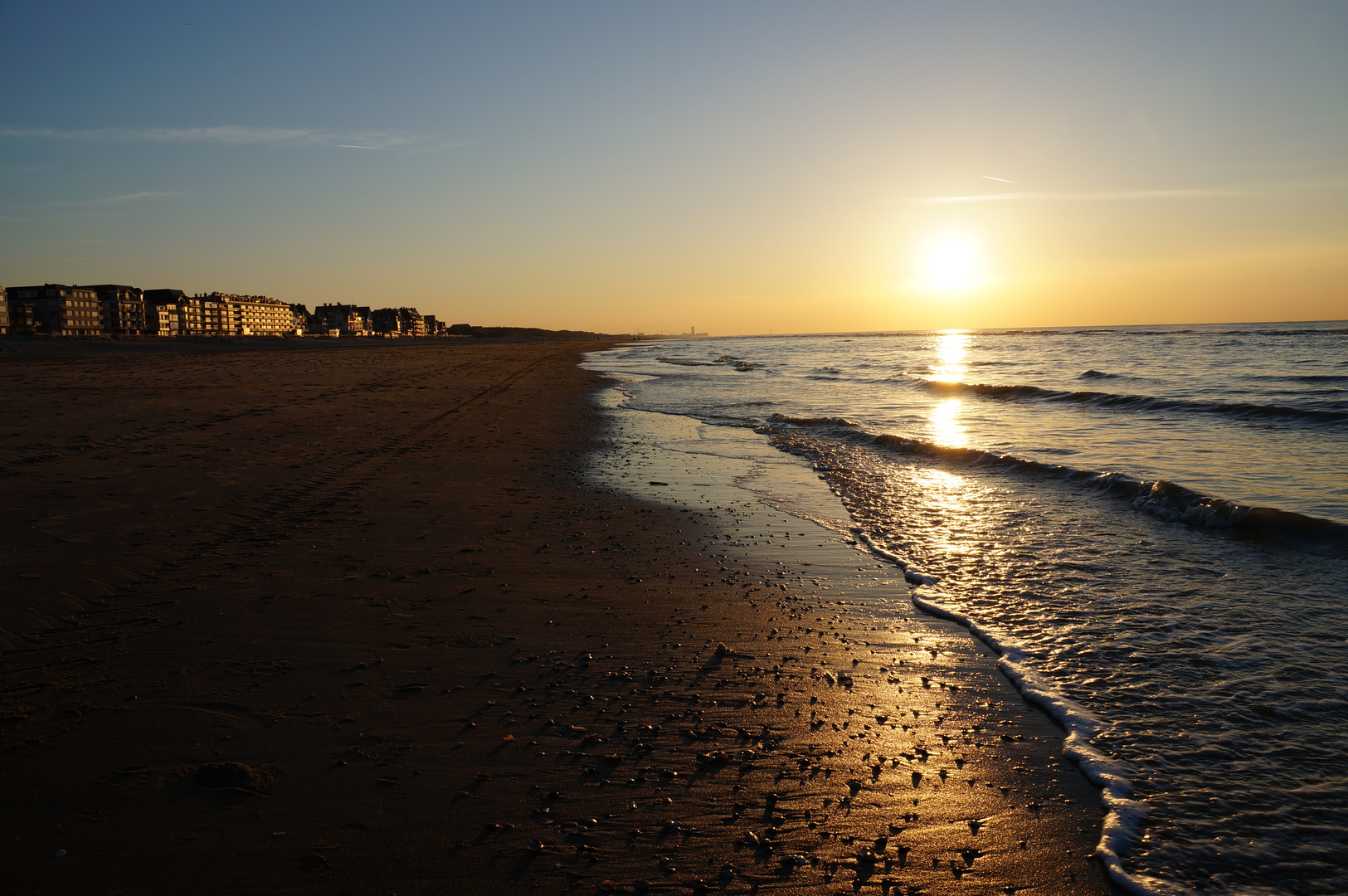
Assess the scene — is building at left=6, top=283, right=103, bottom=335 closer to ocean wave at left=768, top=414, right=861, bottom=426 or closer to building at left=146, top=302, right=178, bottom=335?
building at left=146, top=302, right=178, bottom=335

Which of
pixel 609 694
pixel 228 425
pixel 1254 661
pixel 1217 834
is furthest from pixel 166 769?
pixel 228 425

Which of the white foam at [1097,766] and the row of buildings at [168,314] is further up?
the row of buildings at [168,314]

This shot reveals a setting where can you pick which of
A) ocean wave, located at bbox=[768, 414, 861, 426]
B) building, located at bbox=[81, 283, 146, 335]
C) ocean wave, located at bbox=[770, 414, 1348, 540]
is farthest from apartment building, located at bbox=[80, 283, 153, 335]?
ocean wave, located at bbox=[770, 414, 1348, 540]

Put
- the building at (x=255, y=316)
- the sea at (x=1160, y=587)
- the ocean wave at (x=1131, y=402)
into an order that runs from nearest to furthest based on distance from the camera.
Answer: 1. the sea at (x=1160, y=587)
2. the ocean wave at (x=1131, y=402)
3. the building at (x=255, y=316)

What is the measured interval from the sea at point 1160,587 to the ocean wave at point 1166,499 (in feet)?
0.11

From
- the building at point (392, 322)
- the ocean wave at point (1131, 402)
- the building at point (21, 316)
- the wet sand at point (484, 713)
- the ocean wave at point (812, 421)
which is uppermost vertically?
the building at point (392, 322)

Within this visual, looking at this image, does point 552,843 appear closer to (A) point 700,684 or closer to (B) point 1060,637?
(A) point 700,684

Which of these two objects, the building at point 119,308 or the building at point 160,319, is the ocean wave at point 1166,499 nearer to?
the building at point 119,308

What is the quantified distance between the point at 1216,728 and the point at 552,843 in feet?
13.4

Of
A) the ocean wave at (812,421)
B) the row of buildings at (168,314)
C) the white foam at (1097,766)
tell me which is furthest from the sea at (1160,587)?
the row of buildings at (168,314)

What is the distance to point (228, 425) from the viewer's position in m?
13.8

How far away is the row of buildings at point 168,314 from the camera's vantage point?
112 metres

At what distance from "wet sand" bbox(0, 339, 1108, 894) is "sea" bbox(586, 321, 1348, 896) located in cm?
40

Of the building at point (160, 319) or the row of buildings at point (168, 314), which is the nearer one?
the row of buildings at point (168, 314)
